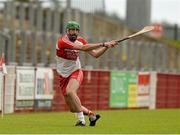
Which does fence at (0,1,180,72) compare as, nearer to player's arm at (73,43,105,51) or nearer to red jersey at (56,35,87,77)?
red jersey at (56,35,87,77)

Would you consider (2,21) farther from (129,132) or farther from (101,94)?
(129,132)

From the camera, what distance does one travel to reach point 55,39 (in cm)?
2902

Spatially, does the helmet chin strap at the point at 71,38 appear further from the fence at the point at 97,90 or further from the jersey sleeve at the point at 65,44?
the fence at the point at 97,90

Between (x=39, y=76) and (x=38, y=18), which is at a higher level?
(x=38, y=18)

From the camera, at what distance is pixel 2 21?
28.9 m

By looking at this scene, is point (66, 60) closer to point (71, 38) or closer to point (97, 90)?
point (71, 38)

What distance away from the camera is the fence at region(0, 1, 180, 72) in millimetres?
27562

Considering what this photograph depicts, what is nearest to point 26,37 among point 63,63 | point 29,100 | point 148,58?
point 29,100

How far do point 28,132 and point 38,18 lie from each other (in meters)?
16.3

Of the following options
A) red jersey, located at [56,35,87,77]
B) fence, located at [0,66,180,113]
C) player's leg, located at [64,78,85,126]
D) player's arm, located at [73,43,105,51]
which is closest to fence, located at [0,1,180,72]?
fence, located at [0,66,180,113]

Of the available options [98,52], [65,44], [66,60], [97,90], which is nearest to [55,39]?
[97,90]

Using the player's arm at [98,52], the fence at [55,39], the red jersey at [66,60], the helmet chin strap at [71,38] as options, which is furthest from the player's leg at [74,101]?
the fence at [55,39]

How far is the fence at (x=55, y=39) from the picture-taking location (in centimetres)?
2756

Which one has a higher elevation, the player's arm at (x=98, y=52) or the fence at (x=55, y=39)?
the fence at (x=55, y=39)
